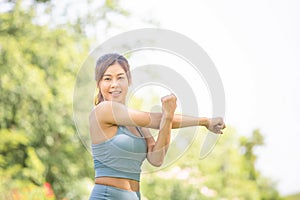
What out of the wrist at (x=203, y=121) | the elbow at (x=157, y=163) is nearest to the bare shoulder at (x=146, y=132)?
the elbow at (x=157, y=163)

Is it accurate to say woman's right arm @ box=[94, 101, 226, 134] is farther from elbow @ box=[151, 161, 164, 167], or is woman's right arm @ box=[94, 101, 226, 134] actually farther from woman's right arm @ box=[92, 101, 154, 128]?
elbow @ box=[151, 161, 164, 167]

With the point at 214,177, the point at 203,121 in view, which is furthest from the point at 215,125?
the point at 214,177

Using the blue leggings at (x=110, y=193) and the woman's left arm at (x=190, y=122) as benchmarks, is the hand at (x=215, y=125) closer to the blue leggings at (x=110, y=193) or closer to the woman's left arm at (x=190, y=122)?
the woman's left arm at (x=190, y=122)

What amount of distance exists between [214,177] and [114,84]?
6.95 meters

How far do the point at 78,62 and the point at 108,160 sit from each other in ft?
19.1

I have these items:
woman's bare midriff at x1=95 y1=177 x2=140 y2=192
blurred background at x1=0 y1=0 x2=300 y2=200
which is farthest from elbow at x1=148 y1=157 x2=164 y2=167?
blurred background at x1=0 y1=0 x2=300 y2=200

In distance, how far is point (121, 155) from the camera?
7.99ft

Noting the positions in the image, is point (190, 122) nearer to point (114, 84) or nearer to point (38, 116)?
point (114, 84)

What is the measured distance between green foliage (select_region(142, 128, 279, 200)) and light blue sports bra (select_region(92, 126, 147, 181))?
5.25 meters

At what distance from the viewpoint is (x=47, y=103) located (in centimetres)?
774

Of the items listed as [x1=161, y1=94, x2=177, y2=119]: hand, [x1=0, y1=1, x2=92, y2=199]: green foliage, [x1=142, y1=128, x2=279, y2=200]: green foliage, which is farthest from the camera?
[x1=142, y1=128, x2=279, y2=200]: green foliage

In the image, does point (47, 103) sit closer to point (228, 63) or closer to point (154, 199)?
point (154, 199)

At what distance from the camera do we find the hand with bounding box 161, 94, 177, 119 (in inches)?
92.4

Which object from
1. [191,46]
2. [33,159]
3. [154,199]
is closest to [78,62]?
[33,159]
